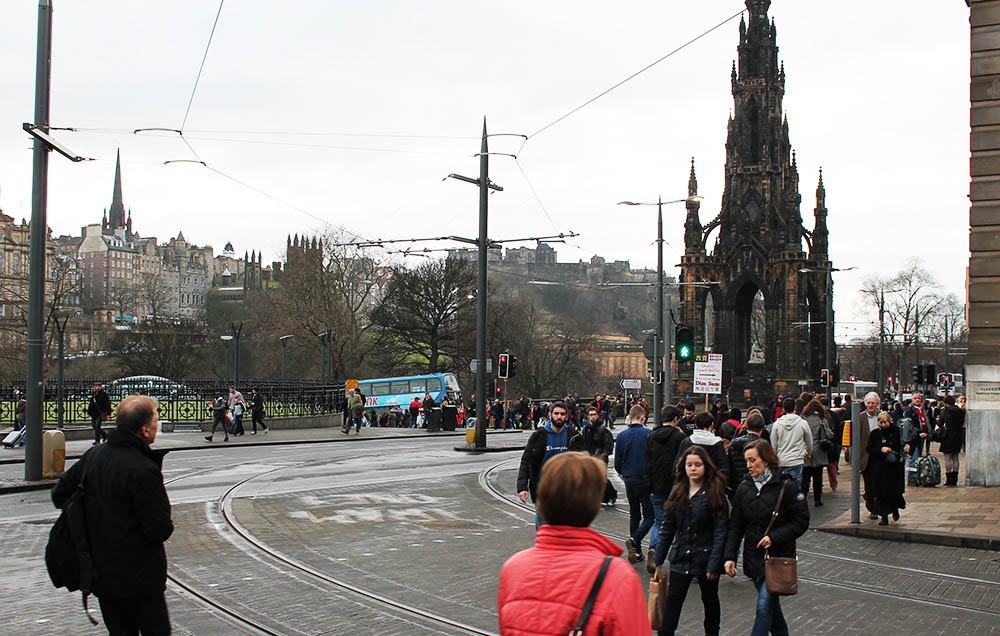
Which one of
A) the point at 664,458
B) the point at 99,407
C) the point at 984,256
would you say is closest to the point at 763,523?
the point at 664,458

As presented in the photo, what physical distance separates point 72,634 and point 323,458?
677 inches

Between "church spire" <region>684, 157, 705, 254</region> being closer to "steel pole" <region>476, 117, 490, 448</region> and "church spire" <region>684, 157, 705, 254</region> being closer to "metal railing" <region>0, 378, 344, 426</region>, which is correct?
"metal railing" <region>0, 378, 344, 426</region>

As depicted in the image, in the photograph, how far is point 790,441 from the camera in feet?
42.6

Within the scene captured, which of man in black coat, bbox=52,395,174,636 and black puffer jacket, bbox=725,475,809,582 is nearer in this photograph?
man in black coat, bbox=52,395,174,636

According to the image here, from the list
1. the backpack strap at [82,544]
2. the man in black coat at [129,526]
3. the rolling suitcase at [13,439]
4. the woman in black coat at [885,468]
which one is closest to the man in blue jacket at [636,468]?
the woman in black coat at [885,468]

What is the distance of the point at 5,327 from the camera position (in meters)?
55.9

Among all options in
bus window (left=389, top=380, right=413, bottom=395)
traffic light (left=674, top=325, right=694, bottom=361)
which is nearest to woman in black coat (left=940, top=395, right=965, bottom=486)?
traffic light (left=674, top=325, right=694, bottom=361)

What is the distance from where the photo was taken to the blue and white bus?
60.2 meters

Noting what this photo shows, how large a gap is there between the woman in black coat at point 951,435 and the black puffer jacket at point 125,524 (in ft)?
53.8

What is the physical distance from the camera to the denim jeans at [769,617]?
6.70 metres

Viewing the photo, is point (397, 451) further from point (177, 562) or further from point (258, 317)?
point (258, 317)

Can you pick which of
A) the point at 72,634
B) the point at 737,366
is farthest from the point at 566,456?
the point at 737,366

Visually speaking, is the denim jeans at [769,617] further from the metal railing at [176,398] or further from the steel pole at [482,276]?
the metal railing at [176,398]

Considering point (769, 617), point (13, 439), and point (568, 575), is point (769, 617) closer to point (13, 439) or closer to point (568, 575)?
point (568, 575)
